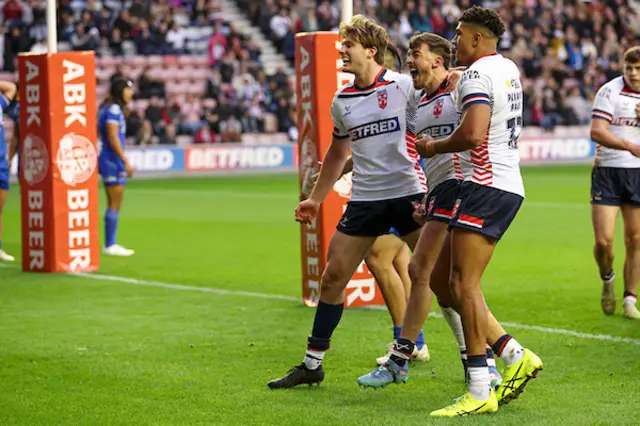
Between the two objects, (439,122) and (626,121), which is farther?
(626,121)

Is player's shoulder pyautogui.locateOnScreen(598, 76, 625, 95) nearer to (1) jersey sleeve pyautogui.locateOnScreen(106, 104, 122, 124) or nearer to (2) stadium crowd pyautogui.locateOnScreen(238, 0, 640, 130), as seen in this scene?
(1) jersey sleeve pyautogui.locateOnScreen(106, 104, 122, 124)

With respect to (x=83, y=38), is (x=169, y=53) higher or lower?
lower

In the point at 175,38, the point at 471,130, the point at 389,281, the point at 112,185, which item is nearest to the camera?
the point at 471,130

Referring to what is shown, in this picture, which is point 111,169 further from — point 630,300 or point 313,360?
point 313,360

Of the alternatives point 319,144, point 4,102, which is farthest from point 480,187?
point 4,102

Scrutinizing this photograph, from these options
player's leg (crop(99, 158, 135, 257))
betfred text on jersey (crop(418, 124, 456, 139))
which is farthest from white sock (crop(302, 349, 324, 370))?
player's leg (crop(99, 158, 135, 257))

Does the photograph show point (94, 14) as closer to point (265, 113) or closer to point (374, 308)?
point (265, 113)

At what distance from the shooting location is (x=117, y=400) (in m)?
6.62

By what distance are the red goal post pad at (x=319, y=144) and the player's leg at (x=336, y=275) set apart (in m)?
2.97

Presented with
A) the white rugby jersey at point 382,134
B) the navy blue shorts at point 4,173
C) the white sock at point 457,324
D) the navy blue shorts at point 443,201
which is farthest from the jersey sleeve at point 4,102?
the white sock at point 457,324

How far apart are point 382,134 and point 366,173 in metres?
0.25

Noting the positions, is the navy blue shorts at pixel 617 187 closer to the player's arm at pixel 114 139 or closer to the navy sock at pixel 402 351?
the navy sock at pixel 402 351

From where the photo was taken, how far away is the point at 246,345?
8.38m

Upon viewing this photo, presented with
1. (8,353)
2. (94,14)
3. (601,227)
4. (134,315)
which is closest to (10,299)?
(134,315)
